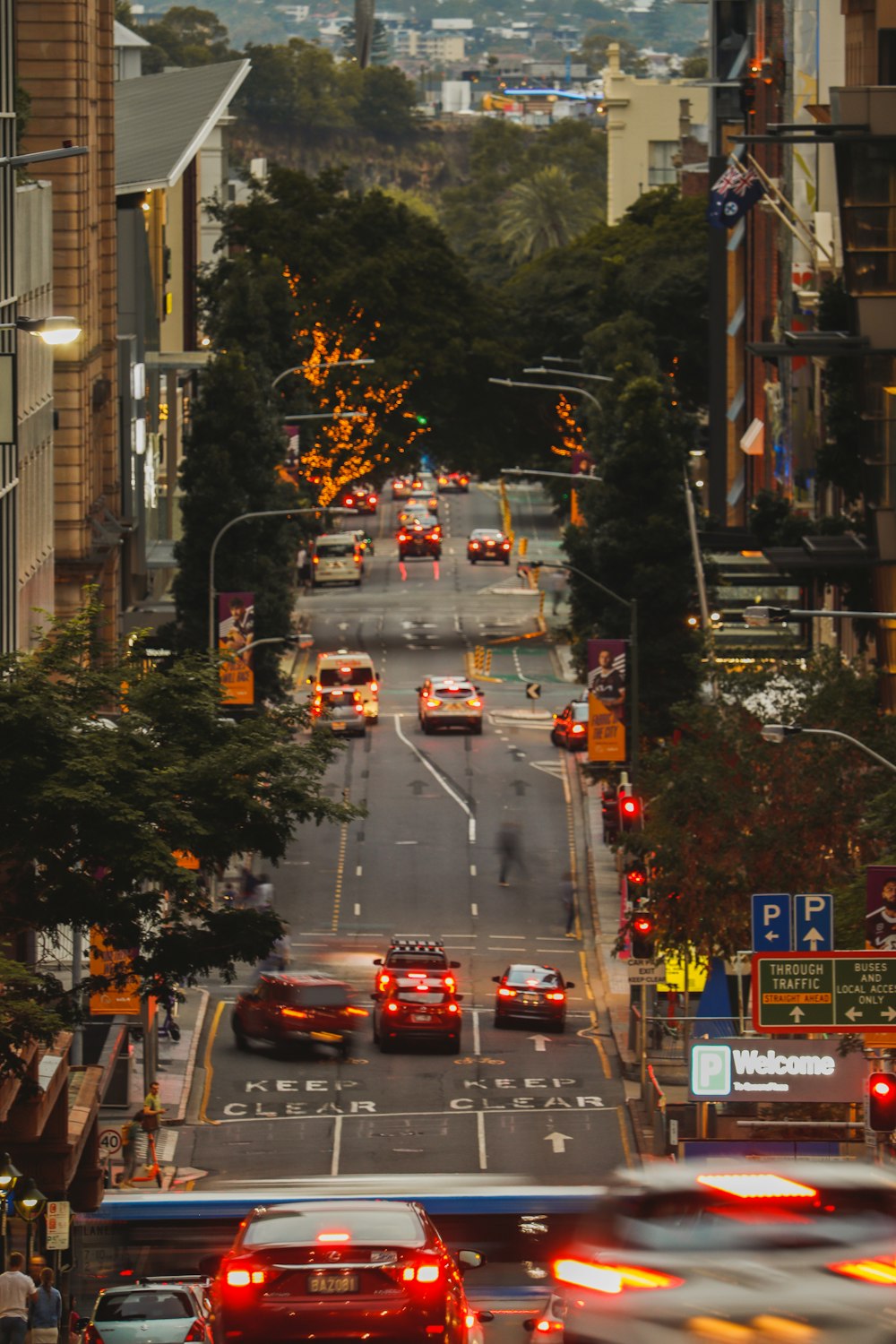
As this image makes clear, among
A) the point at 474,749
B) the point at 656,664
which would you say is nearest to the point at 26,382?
the point at 656,664

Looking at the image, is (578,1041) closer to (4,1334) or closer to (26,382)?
(26,382)

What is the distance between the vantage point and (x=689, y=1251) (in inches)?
630

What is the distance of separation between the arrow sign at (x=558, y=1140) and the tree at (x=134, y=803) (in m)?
17.6

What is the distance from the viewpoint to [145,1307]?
27.6 m

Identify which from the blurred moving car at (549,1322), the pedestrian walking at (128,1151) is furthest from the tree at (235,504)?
the blurred moving car at (549,1322)

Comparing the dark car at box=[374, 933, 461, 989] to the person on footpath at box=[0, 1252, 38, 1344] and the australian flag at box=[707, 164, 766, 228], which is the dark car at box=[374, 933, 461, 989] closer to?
the australian flag at box=[707, 164, 766, 228]

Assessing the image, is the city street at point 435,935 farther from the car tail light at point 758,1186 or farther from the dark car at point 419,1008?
the car tail light at point 758,1186

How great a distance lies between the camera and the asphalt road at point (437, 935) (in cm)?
5203

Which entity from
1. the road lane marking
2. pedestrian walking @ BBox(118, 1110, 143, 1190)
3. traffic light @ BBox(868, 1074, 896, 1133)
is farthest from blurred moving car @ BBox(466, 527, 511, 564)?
traffic light @ BBox(868, 1074, 896, 1133)

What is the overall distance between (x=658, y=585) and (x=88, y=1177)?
37.5 meters

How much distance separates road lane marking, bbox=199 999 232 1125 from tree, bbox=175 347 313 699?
17.4 m

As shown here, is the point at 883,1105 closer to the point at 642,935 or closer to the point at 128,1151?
the point at 128,1151

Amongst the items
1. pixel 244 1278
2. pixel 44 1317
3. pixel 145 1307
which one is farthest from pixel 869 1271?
pixel 44 1317

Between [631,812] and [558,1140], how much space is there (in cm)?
1113
